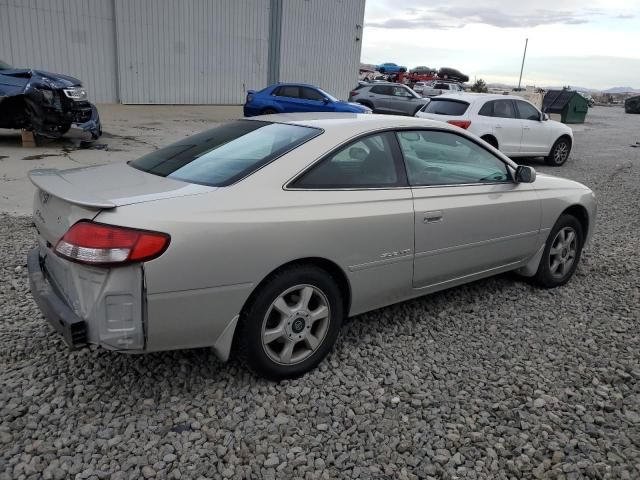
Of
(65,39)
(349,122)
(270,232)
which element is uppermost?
(65,39)

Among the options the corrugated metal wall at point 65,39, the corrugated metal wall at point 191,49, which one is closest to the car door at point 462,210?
the corrugated metal wall at point 65,39

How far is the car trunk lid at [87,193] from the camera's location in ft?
8.38

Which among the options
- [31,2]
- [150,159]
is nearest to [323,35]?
[31,2]

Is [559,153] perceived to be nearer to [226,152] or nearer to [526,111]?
[526,111]

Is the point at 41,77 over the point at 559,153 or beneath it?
over

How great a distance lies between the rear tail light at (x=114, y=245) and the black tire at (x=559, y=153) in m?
12.3

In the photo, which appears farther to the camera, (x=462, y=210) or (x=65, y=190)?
(x=462, y=210)

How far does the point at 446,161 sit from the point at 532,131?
9.29 meters

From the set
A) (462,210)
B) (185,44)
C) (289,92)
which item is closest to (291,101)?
(289,92)

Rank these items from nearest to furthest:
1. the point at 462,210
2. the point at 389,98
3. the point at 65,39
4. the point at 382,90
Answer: the point at 462,210
the point at 65,39
the point at 389,98
the point at 382,90

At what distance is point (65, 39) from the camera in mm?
18359

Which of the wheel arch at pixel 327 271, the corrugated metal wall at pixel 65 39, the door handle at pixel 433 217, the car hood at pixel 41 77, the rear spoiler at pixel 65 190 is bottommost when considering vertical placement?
the wheel arch at pixel 327 271

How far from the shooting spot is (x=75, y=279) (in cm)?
254

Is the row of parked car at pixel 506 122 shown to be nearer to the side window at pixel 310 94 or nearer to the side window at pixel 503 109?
the side window at pixel 503 109
